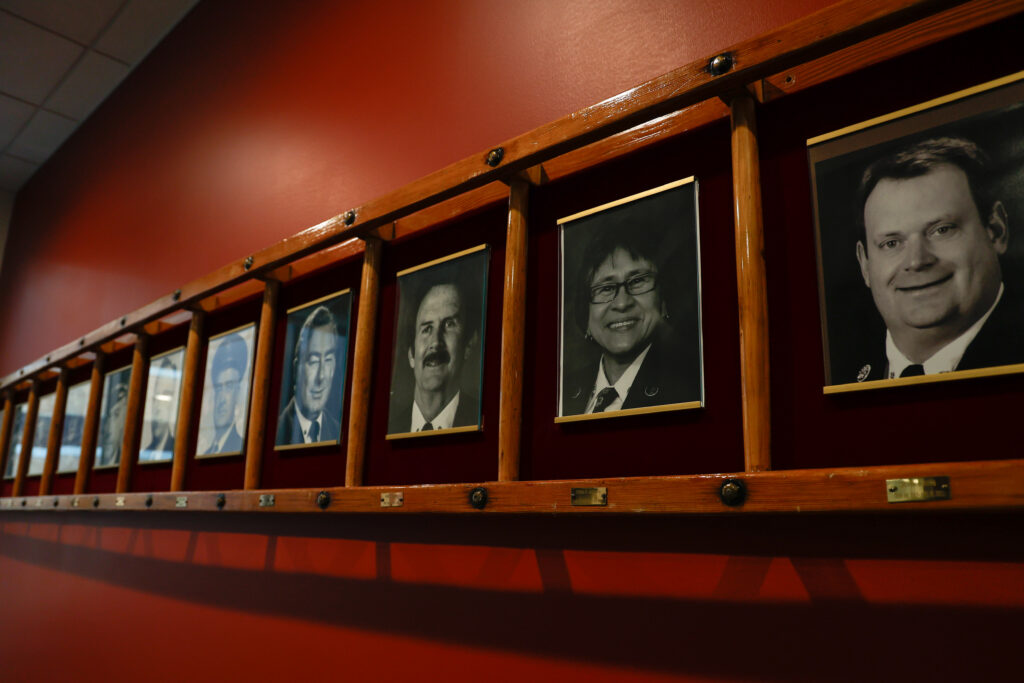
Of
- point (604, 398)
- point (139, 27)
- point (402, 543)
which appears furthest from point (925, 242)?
point (139, 27)

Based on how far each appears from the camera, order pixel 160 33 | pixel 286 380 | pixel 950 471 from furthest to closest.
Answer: pixel 160 33, pixel 286 380, pixel 950 471

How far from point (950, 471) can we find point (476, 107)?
129cm

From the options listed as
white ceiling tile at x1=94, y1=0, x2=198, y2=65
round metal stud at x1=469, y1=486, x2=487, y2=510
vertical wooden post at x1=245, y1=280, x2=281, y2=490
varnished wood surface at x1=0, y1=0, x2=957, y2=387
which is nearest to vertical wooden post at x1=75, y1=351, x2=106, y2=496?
vertical wooden post at x1=245, y1=280, x2=281, y2=490

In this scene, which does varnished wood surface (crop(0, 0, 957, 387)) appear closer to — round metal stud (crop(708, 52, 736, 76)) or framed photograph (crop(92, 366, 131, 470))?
round metal stud (crop(708, 52, 736, 76))

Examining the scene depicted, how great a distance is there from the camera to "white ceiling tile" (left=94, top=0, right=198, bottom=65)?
3.25 metres

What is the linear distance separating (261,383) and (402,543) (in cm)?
69

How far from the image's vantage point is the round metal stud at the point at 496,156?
146 cm

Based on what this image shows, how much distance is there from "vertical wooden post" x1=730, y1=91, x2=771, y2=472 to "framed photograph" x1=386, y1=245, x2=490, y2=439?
0.59 meters

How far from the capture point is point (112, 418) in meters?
2.83

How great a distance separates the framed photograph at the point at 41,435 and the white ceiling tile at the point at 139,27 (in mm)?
1656

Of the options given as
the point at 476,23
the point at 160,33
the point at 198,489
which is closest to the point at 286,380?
the point at 198,489

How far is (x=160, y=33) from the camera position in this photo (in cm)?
343

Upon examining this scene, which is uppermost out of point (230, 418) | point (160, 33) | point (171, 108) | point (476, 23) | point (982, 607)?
point (160, 33)

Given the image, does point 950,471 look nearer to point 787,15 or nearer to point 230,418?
point 787,15
